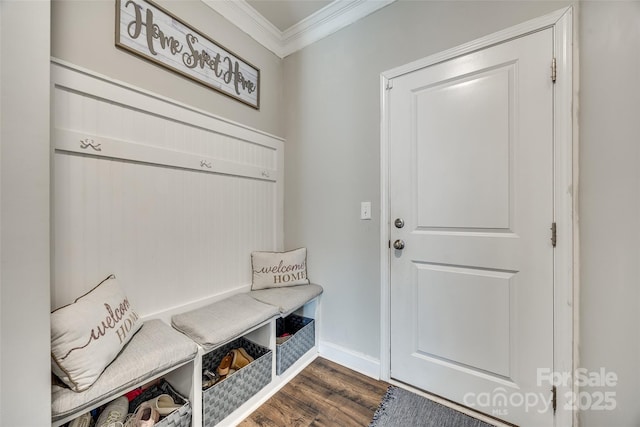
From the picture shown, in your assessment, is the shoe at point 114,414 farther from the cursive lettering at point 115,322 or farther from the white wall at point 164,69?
the white wall at point 164,69

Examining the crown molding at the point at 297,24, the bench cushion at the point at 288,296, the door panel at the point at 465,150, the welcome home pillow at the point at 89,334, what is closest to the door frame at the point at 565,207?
the door panel at the point at 465,150

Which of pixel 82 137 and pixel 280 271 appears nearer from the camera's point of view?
pixel 82 137

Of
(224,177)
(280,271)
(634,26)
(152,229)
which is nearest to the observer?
(634,26)

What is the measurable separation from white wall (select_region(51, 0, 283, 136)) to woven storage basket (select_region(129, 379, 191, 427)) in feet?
5.15

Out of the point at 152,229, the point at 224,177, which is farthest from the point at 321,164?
the point at 152,229

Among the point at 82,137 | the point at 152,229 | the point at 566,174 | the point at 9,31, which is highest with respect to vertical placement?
the point at 9,31

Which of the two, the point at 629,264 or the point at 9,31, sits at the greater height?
the point at 9,31

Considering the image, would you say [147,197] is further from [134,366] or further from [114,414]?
[114,414]

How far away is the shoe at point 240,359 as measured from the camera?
59.7 inches

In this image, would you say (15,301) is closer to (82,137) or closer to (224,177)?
(82,137)

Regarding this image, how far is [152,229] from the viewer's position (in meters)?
1.38

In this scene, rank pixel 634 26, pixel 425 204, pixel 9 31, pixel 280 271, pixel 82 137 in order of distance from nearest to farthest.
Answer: pixel 9 31
pixel 634 26
pixel 82 137
pixel 425 204
pixel 280 271

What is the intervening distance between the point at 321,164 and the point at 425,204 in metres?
0.84

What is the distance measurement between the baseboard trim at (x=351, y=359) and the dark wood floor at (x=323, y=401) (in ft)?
0.13
